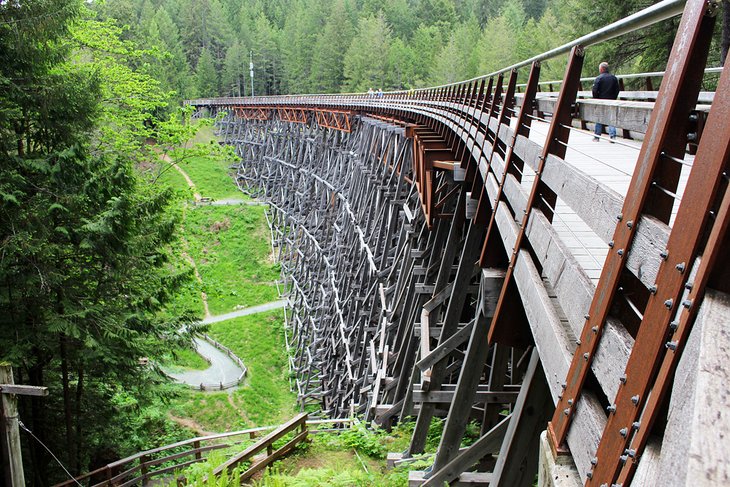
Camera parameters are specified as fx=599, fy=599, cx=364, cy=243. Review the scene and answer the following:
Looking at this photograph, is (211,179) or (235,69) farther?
(235,69)

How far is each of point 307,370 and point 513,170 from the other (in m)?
14.9

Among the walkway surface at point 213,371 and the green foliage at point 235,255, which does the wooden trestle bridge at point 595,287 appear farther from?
the green foliage at point 235,255

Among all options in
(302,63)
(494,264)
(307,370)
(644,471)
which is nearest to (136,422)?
(307,370)

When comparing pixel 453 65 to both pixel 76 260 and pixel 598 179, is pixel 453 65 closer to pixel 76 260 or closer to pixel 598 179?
pixel 76 260

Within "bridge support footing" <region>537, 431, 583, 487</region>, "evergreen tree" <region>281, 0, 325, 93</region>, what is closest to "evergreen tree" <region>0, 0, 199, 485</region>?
"bridge support footing" <region>537, 431, 583, 487</region>

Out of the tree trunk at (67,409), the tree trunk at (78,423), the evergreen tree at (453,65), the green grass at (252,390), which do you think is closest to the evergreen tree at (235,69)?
the evergreen tree at (453,65)

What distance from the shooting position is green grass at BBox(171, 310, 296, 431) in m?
17.2

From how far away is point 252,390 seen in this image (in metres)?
18.8

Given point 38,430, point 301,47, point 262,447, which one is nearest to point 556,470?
point 262,447

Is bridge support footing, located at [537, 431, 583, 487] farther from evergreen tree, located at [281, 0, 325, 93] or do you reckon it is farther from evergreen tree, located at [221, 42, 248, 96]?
evergreen tree, located at [221, 42, 248, 96]

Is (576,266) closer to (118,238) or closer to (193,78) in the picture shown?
(118,238)

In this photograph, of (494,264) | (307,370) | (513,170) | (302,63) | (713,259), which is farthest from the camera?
(302,63)

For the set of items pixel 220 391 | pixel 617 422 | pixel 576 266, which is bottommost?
pixel 220 391

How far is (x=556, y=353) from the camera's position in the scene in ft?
7.84
